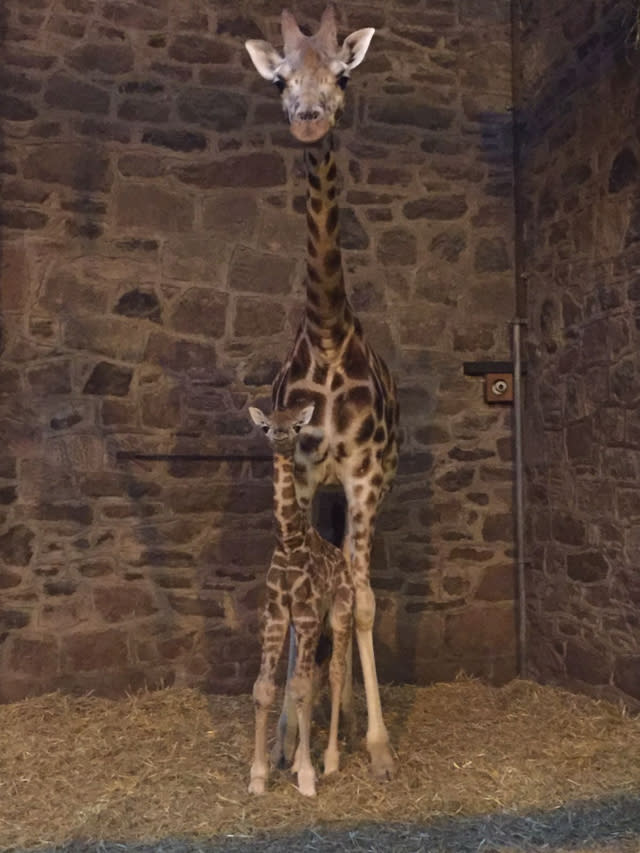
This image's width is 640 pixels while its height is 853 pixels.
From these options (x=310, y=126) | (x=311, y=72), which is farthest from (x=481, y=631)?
(x=311, y=72)

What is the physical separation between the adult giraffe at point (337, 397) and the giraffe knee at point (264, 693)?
1.58 ft

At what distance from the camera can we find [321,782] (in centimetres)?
304

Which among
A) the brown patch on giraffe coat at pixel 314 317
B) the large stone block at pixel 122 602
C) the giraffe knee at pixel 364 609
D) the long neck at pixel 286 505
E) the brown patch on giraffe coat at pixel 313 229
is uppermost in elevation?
the brown patch on giraffe coat at pixel 313 229

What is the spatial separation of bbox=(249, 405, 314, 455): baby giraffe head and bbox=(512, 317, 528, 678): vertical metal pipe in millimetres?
1893

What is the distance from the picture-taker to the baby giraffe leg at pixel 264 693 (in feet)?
A: 9.64

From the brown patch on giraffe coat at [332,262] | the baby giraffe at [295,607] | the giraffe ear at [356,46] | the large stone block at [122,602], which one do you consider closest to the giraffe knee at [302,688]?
the baby giraffe at [295,607]

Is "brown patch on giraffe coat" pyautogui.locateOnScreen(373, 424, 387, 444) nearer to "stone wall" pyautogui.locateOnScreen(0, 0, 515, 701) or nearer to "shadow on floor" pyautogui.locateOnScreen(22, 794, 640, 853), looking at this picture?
"stone wall" pyautogui.locateOnScreen(0, 0, 515, 701)

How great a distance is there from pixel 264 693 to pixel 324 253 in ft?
5.31

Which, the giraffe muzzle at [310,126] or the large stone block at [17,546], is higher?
the giraffe muzzle at [310,126]

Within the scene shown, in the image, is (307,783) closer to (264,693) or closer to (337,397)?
(264,693)

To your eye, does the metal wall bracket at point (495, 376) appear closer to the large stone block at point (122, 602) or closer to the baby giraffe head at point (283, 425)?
the baby giraffe head at point (283, 425)

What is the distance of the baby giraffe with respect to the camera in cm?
296

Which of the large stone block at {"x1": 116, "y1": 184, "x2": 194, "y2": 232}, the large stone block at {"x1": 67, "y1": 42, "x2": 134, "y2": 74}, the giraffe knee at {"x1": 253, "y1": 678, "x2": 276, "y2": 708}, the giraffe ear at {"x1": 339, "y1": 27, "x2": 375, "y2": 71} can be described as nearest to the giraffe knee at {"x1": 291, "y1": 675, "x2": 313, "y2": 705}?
the giraffe knee at {"x1": 253, "y1": 678, "x2": 276, "y2": 708}

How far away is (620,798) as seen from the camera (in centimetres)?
294
